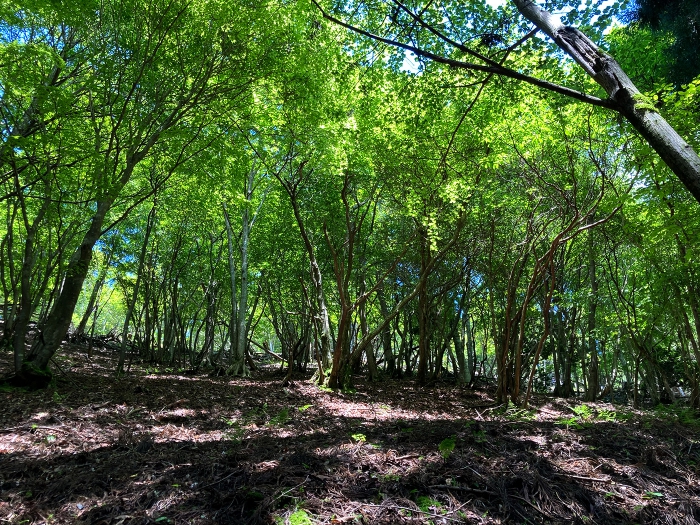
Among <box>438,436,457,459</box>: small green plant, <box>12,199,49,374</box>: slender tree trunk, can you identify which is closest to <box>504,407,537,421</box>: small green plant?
<box>438,436,457,459</box>: small green plant

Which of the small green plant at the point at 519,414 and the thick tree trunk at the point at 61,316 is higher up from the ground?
the thick tree trunk at the point at 61,316

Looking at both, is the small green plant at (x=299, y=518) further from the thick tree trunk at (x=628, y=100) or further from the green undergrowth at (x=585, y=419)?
the green undergrowth at (x=585, y=419)

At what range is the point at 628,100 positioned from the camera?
10.1ft

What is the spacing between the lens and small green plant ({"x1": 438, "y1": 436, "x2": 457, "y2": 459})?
3451 mm

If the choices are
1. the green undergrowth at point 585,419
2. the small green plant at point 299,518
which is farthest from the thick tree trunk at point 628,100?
the green undergrowth at point 585,419

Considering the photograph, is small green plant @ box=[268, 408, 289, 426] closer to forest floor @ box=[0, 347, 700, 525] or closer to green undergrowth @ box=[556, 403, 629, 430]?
forest floor @ box=[0, 347, 700, 525]

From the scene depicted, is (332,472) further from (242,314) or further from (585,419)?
(242,314)

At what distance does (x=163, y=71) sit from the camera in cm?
759

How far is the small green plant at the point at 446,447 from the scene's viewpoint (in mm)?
3451

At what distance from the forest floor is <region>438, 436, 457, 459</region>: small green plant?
2cm

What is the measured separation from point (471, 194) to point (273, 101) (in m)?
4.92

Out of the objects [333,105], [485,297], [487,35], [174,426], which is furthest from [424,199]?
[485,297]

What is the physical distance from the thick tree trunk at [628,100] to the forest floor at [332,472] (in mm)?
2280

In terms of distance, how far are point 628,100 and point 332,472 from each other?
3.75 meters
